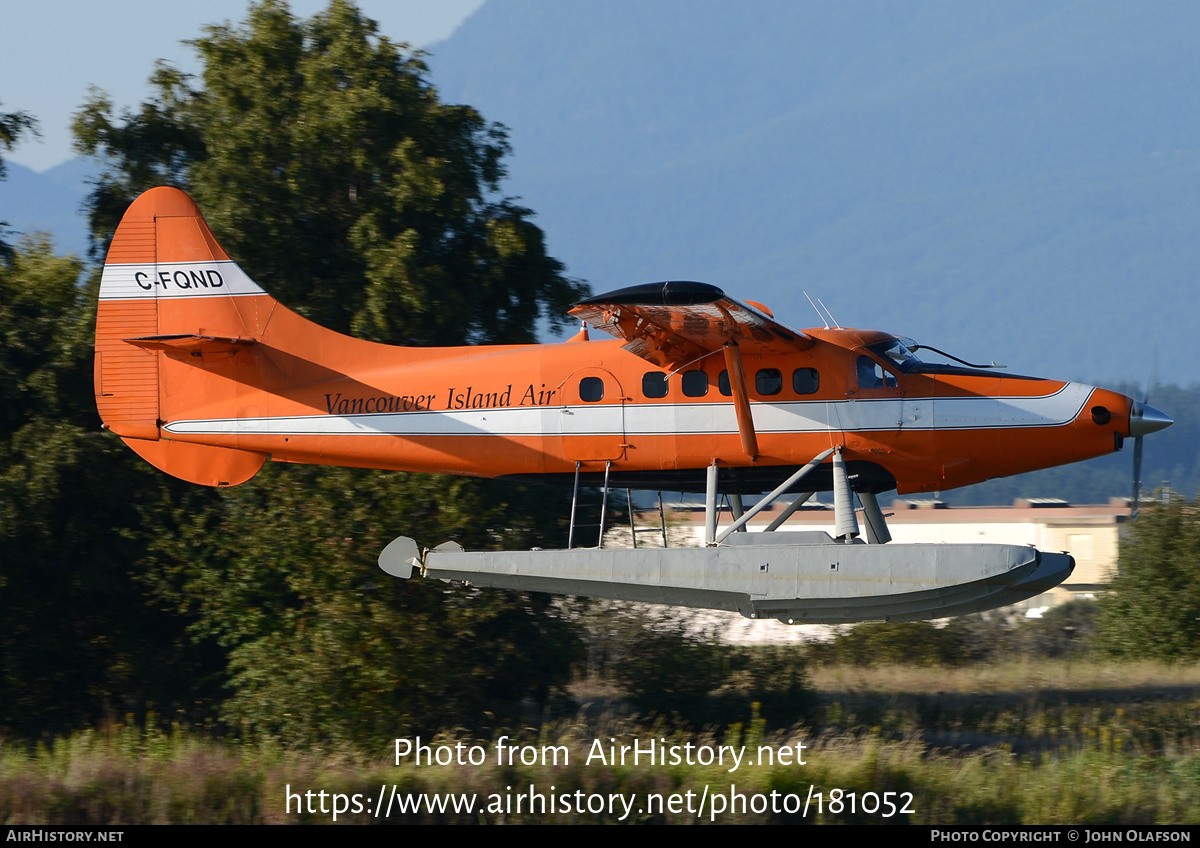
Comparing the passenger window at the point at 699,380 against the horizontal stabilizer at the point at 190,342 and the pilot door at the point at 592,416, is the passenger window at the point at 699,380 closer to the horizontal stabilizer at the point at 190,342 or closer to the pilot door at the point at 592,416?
the pilot door at the point at 592,416

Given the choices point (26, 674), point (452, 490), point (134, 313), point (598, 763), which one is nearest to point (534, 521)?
point (452, 490)

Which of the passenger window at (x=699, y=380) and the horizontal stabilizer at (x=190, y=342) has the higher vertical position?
the horizontal stabilizer at (x=190, y=342)

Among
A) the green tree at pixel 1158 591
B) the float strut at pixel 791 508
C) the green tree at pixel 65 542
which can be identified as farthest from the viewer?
the green tree at pixel 1158 591

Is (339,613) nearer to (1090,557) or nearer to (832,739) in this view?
(832,739)

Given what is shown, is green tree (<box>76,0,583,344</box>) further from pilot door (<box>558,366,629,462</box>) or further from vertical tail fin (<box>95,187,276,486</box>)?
pilot door (<box>558,366,629,462</box>)

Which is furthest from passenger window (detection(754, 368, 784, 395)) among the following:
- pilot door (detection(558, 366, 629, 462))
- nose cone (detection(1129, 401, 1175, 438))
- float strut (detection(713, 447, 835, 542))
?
nose cone (detection(1129, 401, 1175, 438))

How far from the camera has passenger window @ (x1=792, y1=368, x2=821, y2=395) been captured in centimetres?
1129

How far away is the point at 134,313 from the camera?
12664mm

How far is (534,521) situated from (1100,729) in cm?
830

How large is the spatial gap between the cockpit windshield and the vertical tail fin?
6.58 meters

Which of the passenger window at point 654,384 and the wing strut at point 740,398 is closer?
the wing strut at point 740,398

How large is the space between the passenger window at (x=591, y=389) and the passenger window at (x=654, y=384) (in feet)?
1.44

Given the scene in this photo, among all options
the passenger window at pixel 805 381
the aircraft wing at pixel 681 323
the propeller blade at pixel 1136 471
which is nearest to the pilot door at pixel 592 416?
the aircraft wing at pixel 681 323

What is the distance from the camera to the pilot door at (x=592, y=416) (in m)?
11.5
